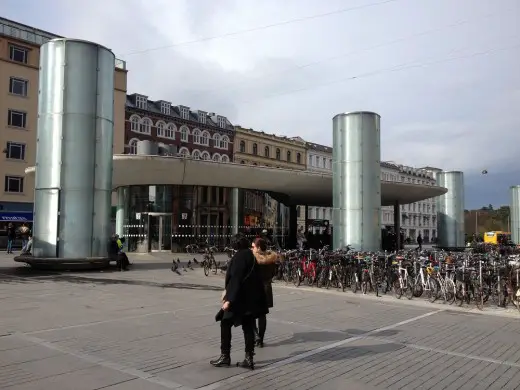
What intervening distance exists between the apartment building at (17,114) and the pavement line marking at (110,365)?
4212 centimetres

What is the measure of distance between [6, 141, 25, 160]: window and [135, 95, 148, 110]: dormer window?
1577 cm

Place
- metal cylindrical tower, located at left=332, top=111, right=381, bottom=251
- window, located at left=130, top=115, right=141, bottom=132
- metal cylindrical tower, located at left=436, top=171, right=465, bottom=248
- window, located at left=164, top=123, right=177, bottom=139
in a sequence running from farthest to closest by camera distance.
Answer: window, located at left=164, top=123, right=177, bottom=139, window, located at left=130, top=115, right=141, bottom=132, metal cylindrical tower, located at left=436, top=171, right=465, bottom=248, metal cylindrical tower, located at left=332, top=111, right=381, bottom=251

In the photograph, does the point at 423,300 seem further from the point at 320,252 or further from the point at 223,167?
the point at 223,167

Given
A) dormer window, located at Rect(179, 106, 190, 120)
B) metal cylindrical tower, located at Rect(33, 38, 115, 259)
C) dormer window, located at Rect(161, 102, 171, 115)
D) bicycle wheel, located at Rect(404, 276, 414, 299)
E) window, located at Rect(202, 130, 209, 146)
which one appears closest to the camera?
bicycle wheel, located at Rect(404, 276, 414, 299)

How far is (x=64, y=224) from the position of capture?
17516 millimetres

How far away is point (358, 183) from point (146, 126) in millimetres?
44475

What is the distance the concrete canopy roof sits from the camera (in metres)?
25.7

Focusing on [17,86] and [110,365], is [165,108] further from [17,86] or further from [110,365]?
[110,365]

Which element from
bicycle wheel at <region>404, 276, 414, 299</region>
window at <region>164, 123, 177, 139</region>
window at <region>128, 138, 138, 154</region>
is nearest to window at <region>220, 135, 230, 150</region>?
window at <region>164, 123, 177, 139</region>

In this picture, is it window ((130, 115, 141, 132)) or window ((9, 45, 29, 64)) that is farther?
window ((130, 115, 141, 132))

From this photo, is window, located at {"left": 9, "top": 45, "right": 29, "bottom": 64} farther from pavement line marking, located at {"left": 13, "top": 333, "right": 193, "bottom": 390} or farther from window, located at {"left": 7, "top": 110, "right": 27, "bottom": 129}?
pavement line marking, located at {"left": 13, "top": 333, "right": 193, "bottom": 390}

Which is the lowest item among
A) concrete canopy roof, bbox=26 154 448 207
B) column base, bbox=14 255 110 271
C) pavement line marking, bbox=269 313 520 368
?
pavement line marking, bbox=269 313 520 368

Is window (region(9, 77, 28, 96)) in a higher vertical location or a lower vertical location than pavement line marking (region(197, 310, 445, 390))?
higher

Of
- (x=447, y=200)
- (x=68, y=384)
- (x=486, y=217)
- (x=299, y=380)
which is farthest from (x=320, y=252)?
(x=486, y=217)
